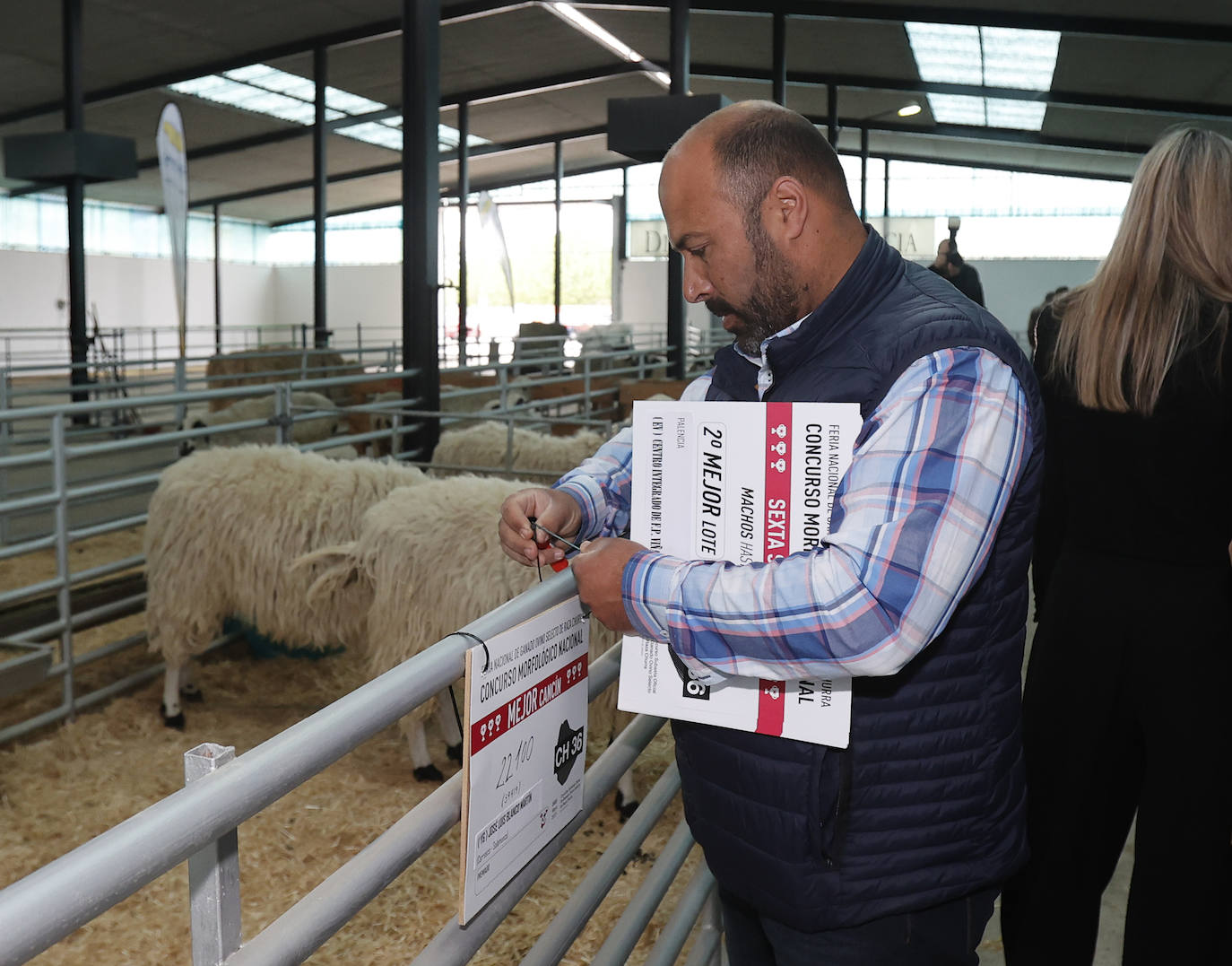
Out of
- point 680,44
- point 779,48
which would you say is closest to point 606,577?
point 680,44

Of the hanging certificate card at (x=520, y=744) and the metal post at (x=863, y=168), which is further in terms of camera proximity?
the metal post at (x=863, y=168)

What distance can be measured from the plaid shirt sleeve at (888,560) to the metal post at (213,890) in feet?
1.49

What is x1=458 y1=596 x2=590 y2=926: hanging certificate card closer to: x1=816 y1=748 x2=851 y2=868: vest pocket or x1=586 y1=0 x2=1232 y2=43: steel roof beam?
x1=816 y1=748 x2=851 y2=868: vest pocket

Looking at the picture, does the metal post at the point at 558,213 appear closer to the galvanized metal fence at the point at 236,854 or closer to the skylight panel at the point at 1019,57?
the skylight panel at the point at 1019,57

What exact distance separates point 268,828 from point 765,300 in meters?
2.79

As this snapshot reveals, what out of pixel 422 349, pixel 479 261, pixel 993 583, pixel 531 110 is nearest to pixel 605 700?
pixel 993 583

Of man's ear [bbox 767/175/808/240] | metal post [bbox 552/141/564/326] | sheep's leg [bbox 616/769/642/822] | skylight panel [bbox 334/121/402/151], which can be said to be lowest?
sheep's leg [bbox 616/769/642/822]

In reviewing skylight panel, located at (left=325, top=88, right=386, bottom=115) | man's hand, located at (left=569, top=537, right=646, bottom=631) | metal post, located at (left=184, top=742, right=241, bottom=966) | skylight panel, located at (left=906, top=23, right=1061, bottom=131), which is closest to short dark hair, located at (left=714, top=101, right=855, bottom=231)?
man's hand, located at (left=569, top=537, right=646, bottom=631)

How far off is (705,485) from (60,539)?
388 cm

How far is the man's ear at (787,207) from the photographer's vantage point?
→ 1.16 m

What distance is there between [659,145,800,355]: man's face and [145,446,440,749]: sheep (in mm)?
3227

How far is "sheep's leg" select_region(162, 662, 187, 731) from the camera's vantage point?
170 inches

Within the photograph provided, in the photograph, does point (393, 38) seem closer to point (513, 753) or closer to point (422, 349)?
point (422, 349)

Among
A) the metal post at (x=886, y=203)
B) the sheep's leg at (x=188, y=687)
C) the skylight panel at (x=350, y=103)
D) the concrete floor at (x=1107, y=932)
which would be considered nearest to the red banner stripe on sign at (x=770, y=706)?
the concrete floor at (x=1107, y=932)
